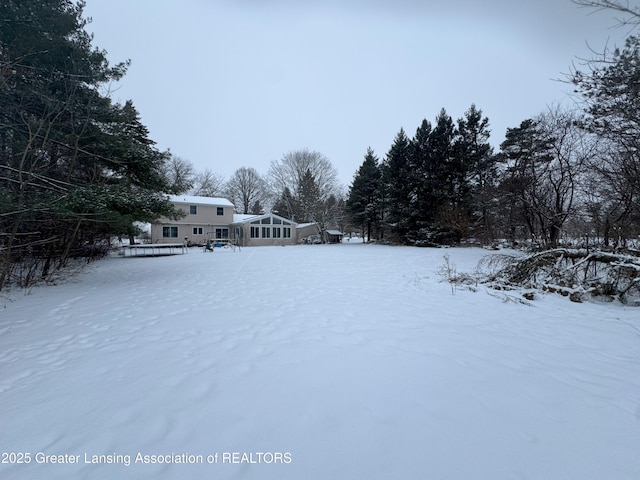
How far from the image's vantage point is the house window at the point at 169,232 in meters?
24.3

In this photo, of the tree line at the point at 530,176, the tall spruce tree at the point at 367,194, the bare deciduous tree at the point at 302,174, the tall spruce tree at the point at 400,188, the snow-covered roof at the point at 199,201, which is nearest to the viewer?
the tree line at the point at 530,176

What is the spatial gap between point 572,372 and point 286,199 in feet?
112

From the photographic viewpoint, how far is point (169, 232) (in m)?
24.5

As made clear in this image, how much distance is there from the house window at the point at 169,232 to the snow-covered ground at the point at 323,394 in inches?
869

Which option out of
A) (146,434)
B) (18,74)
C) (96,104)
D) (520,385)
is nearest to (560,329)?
(520,385)

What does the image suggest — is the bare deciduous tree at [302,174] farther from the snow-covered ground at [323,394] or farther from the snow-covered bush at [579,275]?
the snow-covered ground at [323,394]

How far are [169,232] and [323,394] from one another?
2662 cm

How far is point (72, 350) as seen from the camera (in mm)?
3104

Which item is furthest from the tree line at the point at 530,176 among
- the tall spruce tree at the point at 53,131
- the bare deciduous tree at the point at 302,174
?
the tall spruce tree at the point at 53,131

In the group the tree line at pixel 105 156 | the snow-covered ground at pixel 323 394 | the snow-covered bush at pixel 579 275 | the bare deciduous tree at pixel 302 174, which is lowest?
the snow-covered ground at pixel 323 394

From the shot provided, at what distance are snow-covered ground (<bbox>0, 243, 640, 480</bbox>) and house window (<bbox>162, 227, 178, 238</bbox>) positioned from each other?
22.1 metres

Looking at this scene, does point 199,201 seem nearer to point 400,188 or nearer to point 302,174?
point 302,174

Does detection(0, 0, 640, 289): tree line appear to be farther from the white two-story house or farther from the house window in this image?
the white two-story house

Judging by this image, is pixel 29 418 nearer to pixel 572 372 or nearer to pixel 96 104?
pixel 572 372
